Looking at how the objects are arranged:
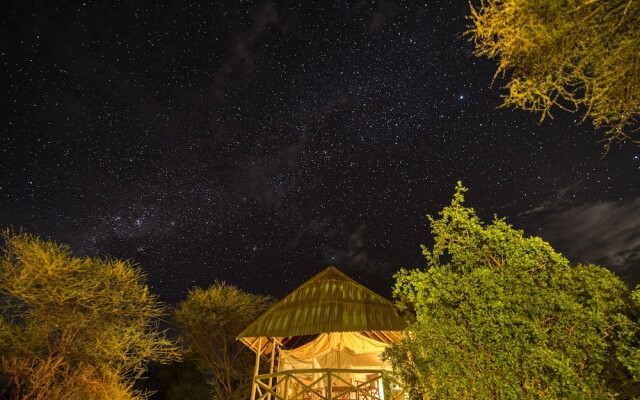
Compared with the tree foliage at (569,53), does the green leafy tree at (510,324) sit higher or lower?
lower

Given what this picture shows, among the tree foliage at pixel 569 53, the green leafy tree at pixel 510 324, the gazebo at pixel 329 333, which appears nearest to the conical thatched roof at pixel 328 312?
the gazebo at pixel 329 333

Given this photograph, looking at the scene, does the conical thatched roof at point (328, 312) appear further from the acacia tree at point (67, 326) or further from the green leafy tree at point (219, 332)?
the green leafy tree at point (219, 332)

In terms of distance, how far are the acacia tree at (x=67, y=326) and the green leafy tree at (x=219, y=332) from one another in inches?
270

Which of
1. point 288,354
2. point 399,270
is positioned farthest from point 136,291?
point 399,270

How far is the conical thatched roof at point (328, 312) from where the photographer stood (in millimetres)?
9797

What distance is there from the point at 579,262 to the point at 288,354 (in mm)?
9404

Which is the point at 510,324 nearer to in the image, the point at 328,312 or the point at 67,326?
the point at 328,312

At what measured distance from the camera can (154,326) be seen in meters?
16.7

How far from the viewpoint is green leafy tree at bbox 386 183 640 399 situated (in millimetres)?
4473

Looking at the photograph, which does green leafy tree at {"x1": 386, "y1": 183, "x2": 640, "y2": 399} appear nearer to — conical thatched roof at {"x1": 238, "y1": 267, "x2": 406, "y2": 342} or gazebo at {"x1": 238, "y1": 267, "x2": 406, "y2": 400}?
conical thatched roof at {"x1": 238, "y1": 267, "x2": 406, "y2": 342}

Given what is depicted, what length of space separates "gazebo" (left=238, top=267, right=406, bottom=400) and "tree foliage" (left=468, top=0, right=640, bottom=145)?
669 centimetres

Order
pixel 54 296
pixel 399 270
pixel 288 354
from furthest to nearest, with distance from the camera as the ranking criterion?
pixel 54 296 → pixel 288 354 → pixel 399 270

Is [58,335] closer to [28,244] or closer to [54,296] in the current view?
[54,296]

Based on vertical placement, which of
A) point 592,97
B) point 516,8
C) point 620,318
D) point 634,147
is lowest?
point 620,318
